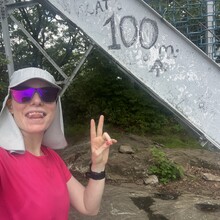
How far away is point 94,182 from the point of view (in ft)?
6.40

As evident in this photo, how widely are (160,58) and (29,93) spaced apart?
1.03 meters

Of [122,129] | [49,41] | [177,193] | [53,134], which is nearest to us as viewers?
[53,134]

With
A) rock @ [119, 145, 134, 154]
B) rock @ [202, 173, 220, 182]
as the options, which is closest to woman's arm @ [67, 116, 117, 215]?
rock @ [202, 173, 220, 182]

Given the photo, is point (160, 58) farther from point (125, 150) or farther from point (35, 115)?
point (125, 150)

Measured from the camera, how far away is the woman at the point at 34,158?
1.60 m

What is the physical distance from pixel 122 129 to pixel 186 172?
3220mm

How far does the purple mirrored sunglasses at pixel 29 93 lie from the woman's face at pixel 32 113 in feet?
0.06

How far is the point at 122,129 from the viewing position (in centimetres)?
973

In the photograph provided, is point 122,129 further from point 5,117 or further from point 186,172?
point 5,117

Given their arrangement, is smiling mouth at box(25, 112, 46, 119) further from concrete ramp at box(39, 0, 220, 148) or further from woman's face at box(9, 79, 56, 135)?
concrete ramp at box(39, 0, 220, 148)

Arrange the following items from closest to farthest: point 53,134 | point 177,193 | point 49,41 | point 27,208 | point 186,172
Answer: point 27,208 → point 53,134 → point 177,193 → point 186,172 → point 49,41

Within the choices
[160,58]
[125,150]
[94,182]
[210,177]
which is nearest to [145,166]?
[125,150]

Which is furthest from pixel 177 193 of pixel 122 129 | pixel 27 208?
pixel 27 208

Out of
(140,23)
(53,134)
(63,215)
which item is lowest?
(63,215)
